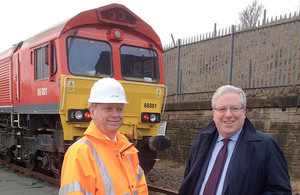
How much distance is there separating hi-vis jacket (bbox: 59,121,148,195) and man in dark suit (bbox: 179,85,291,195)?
0.55 meters

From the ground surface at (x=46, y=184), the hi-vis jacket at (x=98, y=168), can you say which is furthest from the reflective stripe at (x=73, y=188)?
the ground surface at (x=46, y=184)

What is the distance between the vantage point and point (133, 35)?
652cm

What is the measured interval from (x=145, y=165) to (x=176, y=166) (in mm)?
1945

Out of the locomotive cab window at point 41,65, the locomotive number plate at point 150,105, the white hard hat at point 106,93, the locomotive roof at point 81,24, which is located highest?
the locomotive roof at point 81,24

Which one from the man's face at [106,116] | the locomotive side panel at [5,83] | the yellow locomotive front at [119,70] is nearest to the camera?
the man's face at [106,116]

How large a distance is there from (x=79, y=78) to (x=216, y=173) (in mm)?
3850

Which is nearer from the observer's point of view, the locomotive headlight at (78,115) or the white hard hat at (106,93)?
the white hard hat at (106,93)

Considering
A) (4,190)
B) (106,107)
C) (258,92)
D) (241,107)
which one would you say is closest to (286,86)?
(258,92)

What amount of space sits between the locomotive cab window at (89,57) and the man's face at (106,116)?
356 cm

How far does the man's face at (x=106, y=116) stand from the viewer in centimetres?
215

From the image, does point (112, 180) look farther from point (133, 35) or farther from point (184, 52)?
point (184, 52)

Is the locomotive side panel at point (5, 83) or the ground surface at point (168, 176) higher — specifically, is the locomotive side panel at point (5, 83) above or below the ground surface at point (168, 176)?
above

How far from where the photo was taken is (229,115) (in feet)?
7.39

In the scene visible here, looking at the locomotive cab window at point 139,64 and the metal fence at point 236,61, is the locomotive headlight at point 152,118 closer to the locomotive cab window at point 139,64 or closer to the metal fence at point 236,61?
the locomotive cab window at point 139,64
